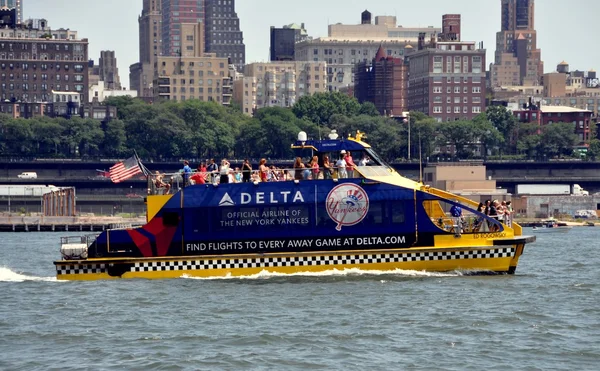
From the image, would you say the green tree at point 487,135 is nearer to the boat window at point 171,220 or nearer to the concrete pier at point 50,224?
the concrete pier at point 50,224

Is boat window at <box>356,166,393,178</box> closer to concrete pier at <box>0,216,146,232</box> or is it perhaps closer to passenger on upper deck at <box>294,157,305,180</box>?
passenger on upper deck at <box>294,157,305,180</box>

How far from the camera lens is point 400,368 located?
96.2ft

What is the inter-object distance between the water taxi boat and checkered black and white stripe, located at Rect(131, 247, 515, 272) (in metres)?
0.03

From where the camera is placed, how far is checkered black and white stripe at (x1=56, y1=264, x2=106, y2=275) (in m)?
42.9

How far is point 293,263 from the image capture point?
42.5 meters

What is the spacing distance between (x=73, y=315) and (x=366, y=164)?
11551 millimetres

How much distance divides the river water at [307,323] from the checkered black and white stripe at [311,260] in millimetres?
471

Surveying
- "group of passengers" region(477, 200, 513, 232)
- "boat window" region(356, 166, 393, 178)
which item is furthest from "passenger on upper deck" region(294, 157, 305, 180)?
"group of passengers" region(477, 200, 513, 232)

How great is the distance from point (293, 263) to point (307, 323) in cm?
793

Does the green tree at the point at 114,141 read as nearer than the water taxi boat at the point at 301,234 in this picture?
No

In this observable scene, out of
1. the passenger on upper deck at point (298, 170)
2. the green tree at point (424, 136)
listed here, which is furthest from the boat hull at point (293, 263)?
the green tree at point (424, 136)

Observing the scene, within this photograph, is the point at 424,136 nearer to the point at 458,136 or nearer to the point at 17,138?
the point at 458,136

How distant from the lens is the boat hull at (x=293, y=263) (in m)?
42.5

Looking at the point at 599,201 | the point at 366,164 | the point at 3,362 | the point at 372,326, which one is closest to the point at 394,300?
the point at 372,326
